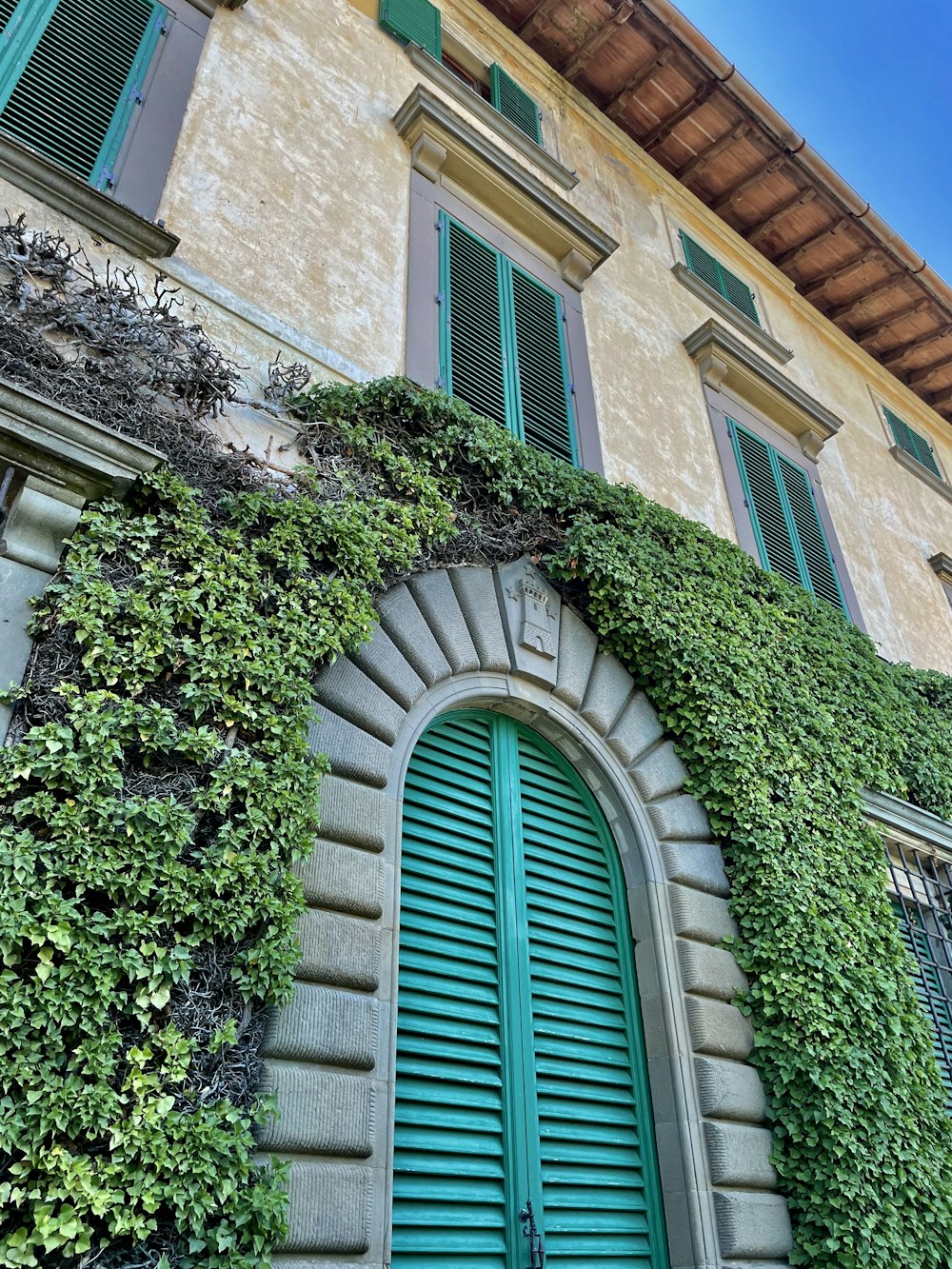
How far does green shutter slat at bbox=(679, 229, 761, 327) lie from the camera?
1012cm

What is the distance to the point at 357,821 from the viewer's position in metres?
4.04

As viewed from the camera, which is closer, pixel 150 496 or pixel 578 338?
pixel 150 496

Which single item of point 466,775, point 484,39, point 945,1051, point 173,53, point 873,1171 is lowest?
point 873,1171

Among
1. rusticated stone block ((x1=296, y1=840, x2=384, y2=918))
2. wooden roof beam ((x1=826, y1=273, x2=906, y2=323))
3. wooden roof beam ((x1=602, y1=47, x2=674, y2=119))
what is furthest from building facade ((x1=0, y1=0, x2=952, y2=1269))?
wooden roof beam ((x1=826, y1=273, x2=906, y2=323))

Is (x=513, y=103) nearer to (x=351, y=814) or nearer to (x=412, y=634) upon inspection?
(x=412, y=634)

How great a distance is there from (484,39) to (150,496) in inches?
289

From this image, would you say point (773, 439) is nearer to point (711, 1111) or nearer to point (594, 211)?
point (594, 211)

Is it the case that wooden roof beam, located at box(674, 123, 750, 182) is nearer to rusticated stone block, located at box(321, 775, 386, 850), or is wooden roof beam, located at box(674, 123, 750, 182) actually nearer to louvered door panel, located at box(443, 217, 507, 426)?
louvered door panel, located at box(443, 217, 507, 426)

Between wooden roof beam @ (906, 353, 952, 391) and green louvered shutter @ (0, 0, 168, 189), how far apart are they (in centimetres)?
1088

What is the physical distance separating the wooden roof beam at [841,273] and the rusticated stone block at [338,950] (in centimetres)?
1087

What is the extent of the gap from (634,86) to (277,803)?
9172mm

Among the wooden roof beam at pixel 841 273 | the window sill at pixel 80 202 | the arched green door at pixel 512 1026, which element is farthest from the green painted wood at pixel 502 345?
→ the wooden roof beam at pixel 841 273

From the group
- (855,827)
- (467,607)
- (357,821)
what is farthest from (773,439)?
(357,821)

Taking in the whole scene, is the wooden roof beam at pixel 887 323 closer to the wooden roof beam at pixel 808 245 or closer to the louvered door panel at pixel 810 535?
the wooden roof beam at pixel 808 245
